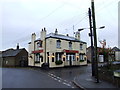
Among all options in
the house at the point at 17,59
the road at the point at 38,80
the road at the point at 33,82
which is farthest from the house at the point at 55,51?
the road at the point at 33,82

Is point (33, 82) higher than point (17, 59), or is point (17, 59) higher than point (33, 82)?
point (17, 59)

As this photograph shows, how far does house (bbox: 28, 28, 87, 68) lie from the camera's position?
1098 inches

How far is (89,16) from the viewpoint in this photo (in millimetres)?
16297

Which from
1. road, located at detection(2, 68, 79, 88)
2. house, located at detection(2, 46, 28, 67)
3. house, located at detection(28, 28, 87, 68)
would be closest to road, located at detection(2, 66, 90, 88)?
road, located at detection(2, 68, 79, 88)

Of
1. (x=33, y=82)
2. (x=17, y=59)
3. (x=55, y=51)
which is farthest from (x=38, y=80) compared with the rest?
(x=17, y=59)

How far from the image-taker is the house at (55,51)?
1098 inches

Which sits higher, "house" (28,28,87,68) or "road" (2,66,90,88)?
"house" (28,28,87,68)

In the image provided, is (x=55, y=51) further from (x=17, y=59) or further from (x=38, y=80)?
(x=17, y=59)

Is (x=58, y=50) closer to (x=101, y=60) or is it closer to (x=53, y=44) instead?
(x=53, y=44)

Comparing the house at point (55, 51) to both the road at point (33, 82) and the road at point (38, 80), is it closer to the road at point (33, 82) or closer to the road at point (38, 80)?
the road at point (38, 80)

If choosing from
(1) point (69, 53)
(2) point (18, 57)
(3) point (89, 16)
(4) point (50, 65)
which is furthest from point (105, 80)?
(2) point (18, 57)

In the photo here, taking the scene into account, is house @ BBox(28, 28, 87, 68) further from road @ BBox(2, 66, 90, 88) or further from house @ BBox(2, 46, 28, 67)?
road @ BBox(2, 66, 90, 88)

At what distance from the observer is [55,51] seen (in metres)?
28.2

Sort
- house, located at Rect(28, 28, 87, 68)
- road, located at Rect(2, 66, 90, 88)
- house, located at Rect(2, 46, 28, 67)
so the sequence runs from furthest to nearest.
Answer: house, located at Rect(2, 46, 28, 67) → house, located at Rect(28, 28, 87, 68) → road, located at Rect(2, 66, 90, 88)
